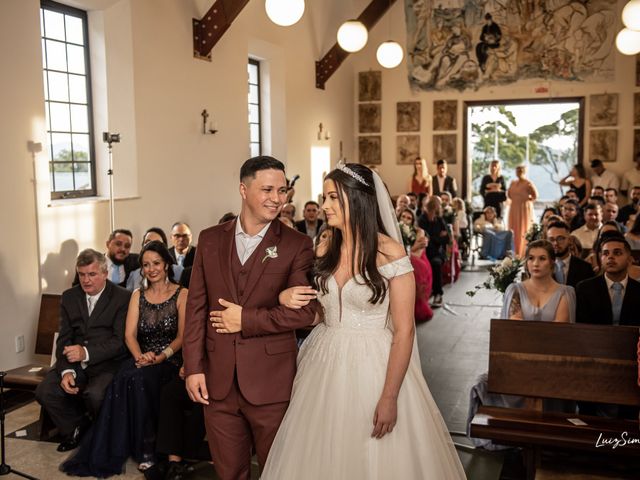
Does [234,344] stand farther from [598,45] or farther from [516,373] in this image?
[598,45]

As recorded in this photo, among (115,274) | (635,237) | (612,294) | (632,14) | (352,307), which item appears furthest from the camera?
(632,14)

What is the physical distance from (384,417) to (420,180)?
13.5 meters

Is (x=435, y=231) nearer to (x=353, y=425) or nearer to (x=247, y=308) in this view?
(x=353, y=425)

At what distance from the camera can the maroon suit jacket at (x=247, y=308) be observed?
10.3 feet

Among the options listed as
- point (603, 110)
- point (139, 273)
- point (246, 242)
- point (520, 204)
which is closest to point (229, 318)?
point (246, 242)

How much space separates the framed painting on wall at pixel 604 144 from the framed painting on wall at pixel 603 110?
0.18 metres

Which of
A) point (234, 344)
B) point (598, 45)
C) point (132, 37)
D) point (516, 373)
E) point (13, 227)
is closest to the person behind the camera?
point (234, 344)

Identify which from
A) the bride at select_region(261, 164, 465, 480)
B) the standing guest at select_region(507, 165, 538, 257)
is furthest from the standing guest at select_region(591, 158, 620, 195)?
the bride at select_region(261, 164, 465, 480)

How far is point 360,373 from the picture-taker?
10.5ft

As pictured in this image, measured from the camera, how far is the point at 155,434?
471cm

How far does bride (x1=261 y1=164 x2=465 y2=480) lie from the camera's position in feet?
10.1

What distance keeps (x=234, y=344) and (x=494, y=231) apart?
39.4 feet

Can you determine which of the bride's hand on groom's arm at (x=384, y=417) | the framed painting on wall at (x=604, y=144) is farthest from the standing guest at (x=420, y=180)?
the bride's hand on groom's arm at (x=384, y=417)

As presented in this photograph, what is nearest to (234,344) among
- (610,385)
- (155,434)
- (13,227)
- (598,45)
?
(155,434)
